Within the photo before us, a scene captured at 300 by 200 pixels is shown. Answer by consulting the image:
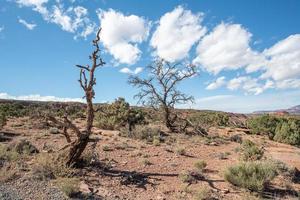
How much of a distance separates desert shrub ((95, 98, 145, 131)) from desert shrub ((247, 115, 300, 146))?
33.5ft

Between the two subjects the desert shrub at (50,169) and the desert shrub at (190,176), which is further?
the desert shrub at (190,176)

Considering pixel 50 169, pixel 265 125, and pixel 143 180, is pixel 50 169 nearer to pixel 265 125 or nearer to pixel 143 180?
pixel 143 180

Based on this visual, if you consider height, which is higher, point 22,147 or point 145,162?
point 22,147

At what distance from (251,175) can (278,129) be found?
16433 mm

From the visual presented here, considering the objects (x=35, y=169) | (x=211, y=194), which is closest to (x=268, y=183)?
(x=211, y=194)

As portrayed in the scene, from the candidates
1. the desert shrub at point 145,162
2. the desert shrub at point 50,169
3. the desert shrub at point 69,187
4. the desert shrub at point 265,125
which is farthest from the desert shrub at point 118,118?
the desert shrub at point 69,187

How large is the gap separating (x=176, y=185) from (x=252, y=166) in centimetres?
242

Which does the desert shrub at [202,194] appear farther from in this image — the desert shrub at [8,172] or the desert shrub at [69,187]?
the desert shrub at [8,172]

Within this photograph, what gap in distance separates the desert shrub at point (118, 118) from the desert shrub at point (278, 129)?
10.2 metres

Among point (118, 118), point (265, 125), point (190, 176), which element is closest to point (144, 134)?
point (118, 118)

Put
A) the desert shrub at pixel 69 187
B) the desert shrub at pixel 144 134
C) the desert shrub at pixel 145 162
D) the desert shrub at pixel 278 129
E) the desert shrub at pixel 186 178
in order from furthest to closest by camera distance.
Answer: the desert shrub at pixel 278 129 < the desert shrub at pixel 144 134 < the desert shrub at pixel 145 162 < the desert shrub at pixel 186 178 < the desert shrub at pixel 69 187

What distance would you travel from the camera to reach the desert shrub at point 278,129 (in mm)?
22344

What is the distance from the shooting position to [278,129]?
24531mm

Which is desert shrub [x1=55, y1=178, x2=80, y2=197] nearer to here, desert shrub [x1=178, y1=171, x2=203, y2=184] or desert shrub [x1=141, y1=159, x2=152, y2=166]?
desert shrub [x1=178, y1=171, x2=203, y2=184]
